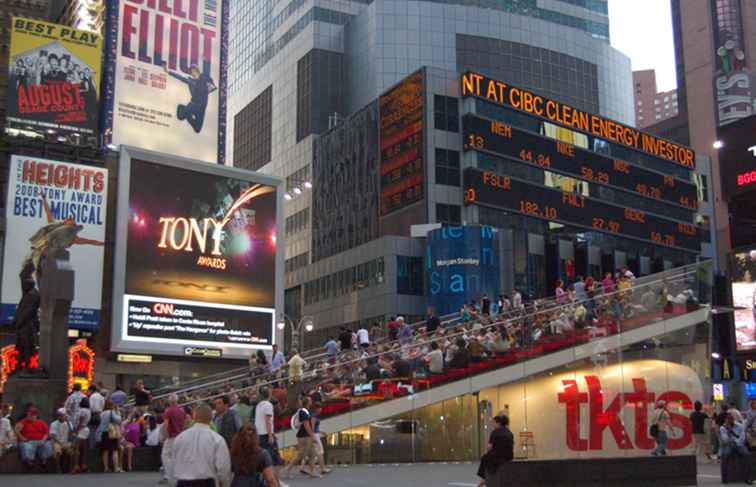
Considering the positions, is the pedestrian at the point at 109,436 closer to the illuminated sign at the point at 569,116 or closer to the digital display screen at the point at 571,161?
the digital display screen at the point at 571,161

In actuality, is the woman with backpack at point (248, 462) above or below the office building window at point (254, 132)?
below

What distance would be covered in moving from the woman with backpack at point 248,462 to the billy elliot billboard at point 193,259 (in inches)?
1369

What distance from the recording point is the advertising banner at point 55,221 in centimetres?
4381

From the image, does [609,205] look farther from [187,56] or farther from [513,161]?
[187,56]

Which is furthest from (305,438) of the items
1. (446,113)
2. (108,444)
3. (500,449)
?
(446,113)

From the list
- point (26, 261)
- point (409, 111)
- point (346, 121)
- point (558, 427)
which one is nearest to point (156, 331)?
point (26, 261)

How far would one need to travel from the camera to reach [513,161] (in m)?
71.2

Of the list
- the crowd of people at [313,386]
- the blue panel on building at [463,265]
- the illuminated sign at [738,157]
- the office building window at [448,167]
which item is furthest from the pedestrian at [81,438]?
the office building window at [448,167]

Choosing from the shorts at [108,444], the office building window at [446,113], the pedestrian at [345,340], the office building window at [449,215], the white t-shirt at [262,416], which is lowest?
the shorts at [108,444]

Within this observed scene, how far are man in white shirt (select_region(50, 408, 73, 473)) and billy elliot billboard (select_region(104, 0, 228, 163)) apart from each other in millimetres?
33356

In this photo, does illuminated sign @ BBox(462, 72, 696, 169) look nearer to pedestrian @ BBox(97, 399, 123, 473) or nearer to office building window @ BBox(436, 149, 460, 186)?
office building window @ BBox(436, 149, 460, 186)

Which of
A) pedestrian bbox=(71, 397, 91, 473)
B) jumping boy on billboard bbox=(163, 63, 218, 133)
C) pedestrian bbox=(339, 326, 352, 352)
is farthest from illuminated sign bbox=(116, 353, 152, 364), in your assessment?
pedestrian bbox=(71, 397, 91, 473)

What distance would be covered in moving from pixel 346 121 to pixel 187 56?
1111 inches

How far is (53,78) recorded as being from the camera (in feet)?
162
